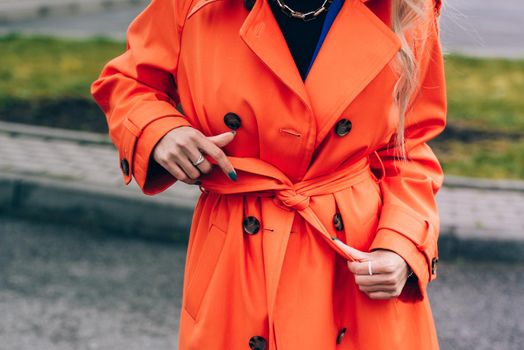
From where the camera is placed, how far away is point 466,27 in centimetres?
1365

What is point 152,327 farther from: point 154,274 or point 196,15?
point 196,15

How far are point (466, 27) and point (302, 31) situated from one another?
12312 millimetres

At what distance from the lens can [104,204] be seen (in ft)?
18.4

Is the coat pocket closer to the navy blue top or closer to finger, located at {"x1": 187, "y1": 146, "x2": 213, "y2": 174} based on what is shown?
finger, located at {"x1": 187, "y1": 146, "x2": 213, "y2": 174}

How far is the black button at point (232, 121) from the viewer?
1920mm

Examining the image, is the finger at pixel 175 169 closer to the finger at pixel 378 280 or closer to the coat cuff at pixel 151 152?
the coat cuff at pixel 151 152

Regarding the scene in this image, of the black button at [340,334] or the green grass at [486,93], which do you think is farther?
the green grass at [486,93]

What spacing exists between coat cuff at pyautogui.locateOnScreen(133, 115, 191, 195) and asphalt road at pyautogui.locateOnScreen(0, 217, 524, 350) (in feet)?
7.45

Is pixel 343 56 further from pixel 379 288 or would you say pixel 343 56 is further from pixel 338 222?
pixel 379 288

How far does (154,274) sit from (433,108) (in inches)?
122

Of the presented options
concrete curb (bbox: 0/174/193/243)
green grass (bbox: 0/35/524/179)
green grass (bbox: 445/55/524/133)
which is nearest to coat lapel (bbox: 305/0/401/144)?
concrete curb (bbox: 0/174/193/243)

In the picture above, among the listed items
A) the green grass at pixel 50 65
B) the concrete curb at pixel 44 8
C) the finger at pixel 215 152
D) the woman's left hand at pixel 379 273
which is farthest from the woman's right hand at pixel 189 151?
the concrete curb at pixel 44 8

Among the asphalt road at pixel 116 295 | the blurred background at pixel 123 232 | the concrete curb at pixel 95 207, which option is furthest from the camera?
the concrete curb at pixel 95 207

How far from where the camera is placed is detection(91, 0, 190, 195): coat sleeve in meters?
1.96
